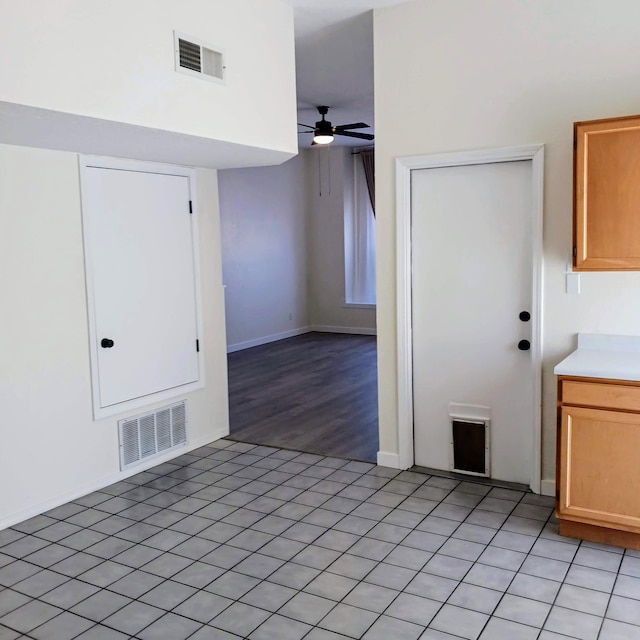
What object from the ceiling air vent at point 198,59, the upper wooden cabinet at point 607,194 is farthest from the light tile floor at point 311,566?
the ceiling air vent at point 198,59

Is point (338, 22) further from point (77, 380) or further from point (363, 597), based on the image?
point (363, 597)

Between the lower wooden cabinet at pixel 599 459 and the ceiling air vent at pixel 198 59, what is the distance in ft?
7.45

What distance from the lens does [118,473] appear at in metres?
4.07

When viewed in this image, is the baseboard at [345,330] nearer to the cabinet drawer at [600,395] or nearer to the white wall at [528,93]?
the white wall at [528,93]

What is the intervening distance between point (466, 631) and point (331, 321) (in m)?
7.93

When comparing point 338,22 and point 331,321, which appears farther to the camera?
point 331,321

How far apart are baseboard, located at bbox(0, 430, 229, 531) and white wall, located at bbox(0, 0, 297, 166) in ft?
6.39

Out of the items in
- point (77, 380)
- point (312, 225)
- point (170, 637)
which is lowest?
point (170, 637)

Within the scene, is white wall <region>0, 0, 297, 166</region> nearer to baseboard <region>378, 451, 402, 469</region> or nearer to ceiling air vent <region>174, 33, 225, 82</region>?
ceiling air vent <region>174, 33, 225, 82</region>

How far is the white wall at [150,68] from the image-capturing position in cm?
246

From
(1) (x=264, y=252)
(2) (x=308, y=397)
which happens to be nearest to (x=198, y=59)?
(2) (x=308, y=397)

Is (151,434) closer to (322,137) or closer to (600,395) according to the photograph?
(600,395)

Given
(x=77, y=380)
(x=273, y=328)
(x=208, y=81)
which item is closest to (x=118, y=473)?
(x=77, y=380)

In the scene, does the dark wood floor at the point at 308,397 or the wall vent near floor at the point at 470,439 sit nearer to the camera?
the wall vent near floor at the point at 470,439
